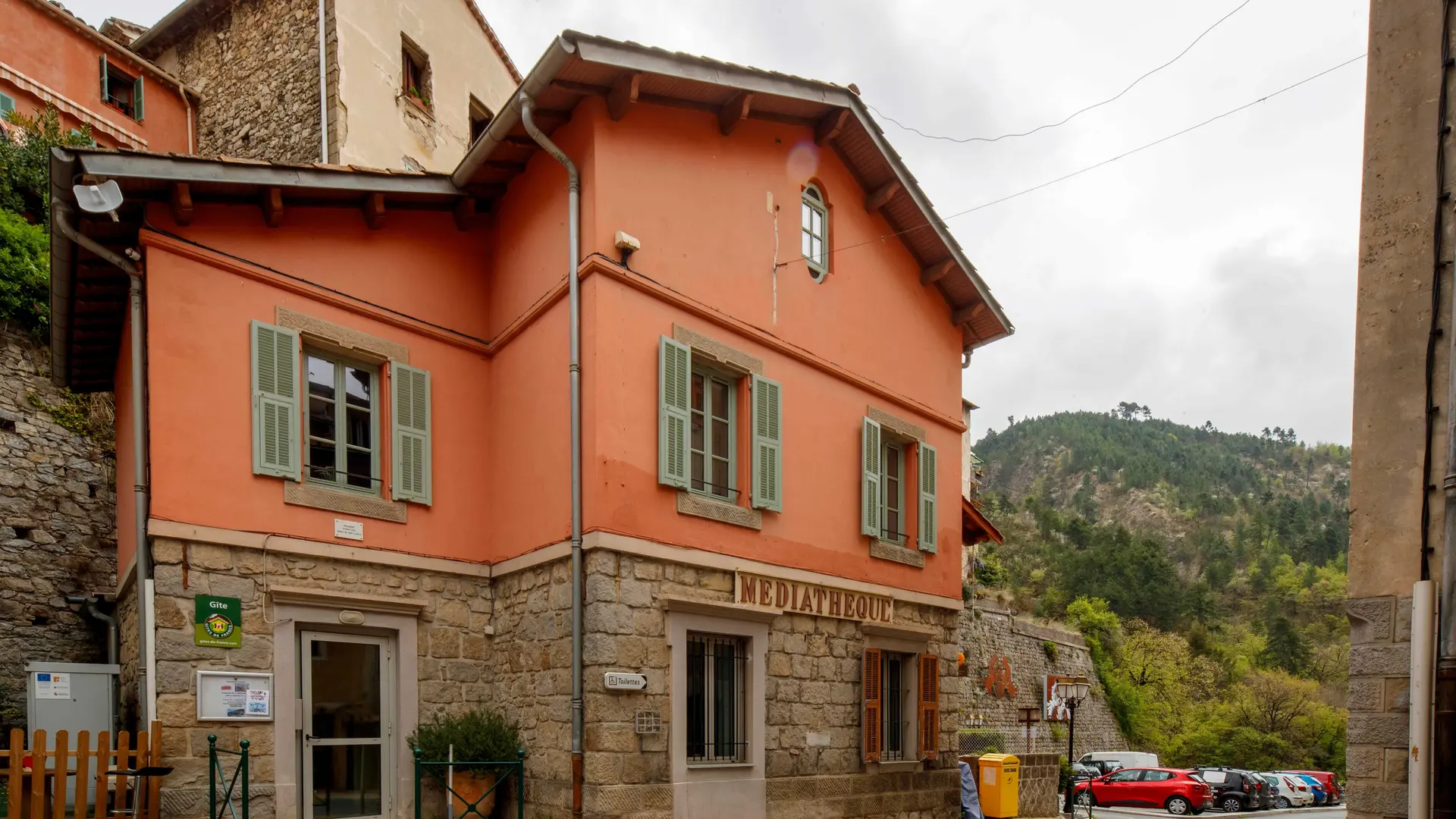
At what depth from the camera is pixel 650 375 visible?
9797mm

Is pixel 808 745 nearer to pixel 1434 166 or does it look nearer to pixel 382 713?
pixel 382 713

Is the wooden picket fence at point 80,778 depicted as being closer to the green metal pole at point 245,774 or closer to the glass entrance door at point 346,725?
the green metal pole at point 245,774

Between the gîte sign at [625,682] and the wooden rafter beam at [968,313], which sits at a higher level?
the wooden rafter beam at [968,313]

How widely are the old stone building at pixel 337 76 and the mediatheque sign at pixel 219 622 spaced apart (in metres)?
8.21

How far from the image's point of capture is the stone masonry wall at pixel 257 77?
15703 mm

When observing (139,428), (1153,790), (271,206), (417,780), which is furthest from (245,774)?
(1153,790)

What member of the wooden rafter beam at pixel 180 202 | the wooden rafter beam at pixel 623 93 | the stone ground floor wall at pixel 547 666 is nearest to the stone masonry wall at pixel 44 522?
the stone ground floor wall at pixel 547 666

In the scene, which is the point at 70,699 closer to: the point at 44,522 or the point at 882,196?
the point at 44,522

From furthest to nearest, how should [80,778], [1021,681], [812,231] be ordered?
[1021,681], [812,231], [80,778]

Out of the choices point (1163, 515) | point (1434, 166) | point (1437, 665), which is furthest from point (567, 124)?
point (1163, 515)

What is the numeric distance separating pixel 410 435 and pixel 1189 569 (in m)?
94.4

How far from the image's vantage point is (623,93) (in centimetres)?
960

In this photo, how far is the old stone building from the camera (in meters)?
15.6

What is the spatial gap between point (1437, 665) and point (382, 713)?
802 centimetres
